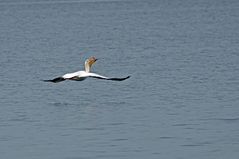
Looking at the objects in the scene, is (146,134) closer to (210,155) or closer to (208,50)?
(210,155)

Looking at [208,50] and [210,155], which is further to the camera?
[208,50]

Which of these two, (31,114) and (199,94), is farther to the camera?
(199,94)

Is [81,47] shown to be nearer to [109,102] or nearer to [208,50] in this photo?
[208,50]

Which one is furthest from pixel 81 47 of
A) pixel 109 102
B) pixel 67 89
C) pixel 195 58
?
pixel 109 102

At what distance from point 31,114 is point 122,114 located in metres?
2.02

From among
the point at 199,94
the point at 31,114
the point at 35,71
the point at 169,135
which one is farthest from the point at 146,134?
the point at 35,71

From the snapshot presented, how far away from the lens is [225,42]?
1772 inches

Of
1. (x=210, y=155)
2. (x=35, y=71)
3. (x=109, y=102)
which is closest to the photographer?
(x=210, y=155)

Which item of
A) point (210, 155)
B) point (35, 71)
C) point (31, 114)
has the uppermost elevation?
point (35, 71)

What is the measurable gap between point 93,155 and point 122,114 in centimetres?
473

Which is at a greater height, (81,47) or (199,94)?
(81,47)

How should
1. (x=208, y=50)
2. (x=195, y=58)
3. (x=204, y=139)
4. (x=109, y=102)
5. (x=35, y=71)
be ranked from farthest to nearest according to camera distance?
(x=208, y=50) < (x=195, y=58) < (x=35, y=71) < (x=109, y=102) < (x=204, y=139)

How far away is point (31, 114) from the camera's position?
2431 cm

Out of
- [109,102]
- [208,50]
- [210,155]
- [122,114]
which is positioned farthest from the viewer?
[208,50]
